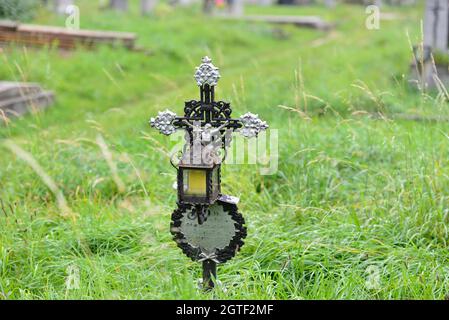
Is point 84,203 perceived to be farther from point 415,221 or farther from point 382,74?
point 382,74

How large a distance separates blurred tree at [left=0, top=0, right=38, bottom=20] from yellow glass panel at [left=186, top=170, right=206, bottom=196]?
31.6 ft

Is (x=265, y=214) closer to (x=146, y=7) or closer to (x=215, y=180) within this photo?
(x=215, y=180)

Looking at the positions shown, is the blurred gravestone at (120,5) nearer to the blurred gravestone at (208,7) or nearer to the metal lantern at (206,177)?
the blurred gravestone at (208,7)

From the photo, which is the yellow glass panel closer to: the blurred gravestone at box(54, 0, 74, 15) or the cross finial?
the cross finial

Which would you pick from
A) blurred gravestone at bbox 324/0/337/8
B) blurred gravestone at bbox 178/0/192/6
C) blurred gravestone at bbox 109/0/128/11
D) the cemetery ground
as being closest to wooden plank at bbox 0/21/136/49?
the cemetery ground

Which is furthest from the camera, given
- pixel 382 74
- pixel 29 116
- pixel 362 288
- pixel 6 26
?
pixel 6 26

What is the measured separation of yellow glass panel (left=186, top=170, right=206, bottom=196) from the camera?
11.4 feet

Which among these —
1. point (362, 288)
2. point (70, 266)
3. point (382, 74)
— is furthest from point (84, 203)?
point (382, 74)

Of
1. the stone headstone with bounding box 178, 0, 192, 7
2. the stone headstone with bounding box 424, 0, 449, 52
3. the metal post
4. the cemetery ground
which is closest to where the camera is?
the metal post

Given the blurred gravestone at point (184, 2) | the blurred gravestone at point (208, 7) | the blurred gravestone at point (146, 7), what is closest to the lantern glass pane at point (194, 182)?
the blurred gravestone at point (146, 7)

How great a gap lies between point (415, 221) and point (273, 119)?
2899 mm

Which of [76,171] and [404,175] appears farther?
[76,171]

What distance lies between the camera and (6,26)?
11.3 metres

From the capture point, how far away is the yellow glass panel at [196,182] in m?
3.49
